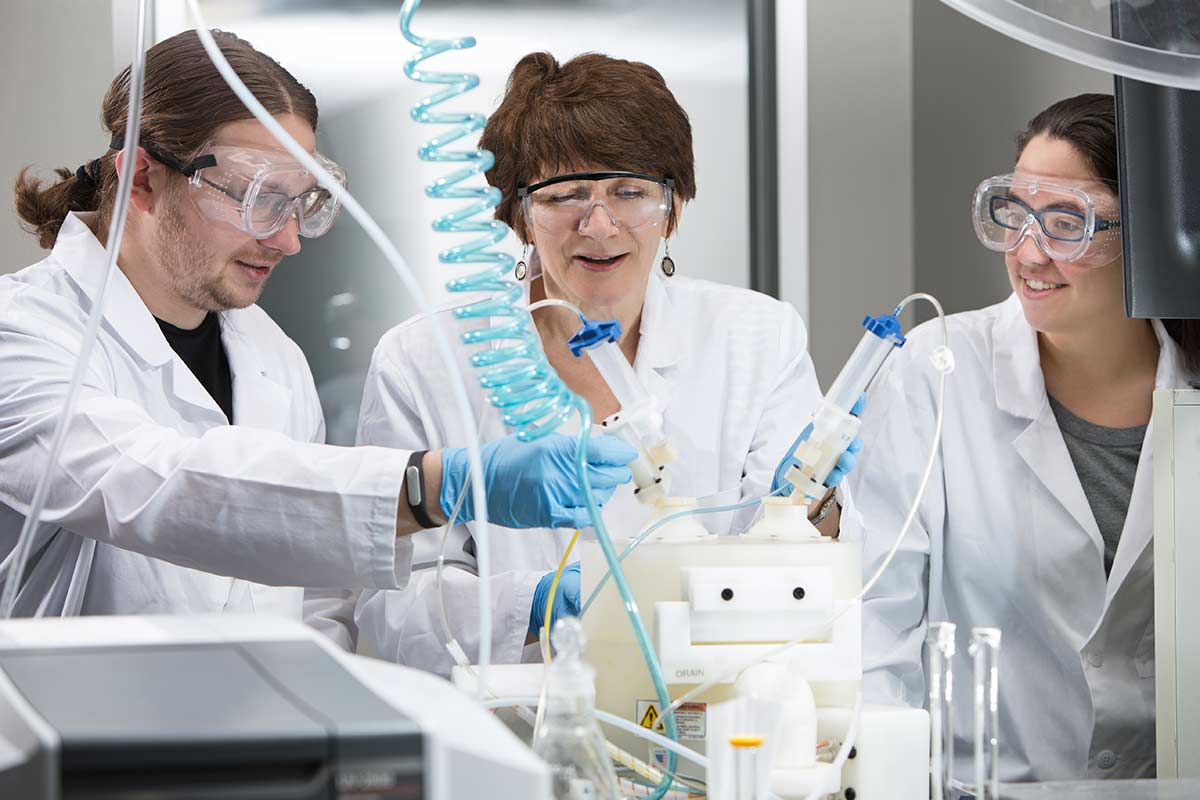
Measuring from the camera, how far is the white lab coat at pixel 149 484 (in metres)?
1.28

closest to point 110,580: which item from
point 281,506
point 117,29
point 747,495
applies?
point 281,506

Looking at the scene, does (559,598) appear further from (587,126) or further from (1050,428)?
(1050,428)

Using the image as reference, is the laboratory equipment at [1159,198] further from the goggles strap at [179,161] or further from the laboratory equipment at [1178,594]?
the goggles strap at [179,161]

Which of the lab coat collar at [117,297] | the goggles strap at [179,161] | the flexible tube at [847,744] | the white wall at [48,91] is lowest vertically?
the flexible tube at [847,744]

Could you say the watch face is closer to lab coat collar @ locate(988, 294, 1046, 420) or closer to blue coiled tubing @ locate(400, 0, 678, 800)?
blue coiled tubing @ locate(400, 0, 678, 800)

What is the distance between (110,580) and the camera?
160 cm

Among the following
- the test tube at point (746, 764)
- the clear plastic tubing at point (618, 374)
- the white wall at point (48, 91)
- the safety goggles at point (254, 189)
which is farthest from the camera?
A: the white wall at point (48, 91)

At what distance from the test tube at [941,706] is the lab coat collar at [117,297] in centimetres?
127

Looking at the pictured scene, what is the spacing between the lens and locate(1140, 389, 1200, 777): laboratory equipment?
1249 mm

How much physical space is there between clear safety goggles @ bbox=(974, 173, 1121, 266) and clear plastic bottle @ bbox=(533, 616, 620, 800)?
1163mm

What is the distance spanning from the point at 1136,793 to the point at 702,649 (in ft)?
1.41

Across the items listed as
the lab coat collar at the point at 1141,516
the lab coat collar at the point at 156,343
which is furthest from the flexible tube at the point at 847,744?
the lab coat collar at the point at 156,343

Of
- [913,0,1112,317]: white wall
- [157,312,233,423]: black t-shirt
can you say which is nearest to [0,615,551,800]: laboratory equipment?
[157,312,233,423]: black t-shirt

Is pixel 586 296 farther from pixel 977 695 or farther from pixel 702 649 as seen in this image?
pixel 977 695
